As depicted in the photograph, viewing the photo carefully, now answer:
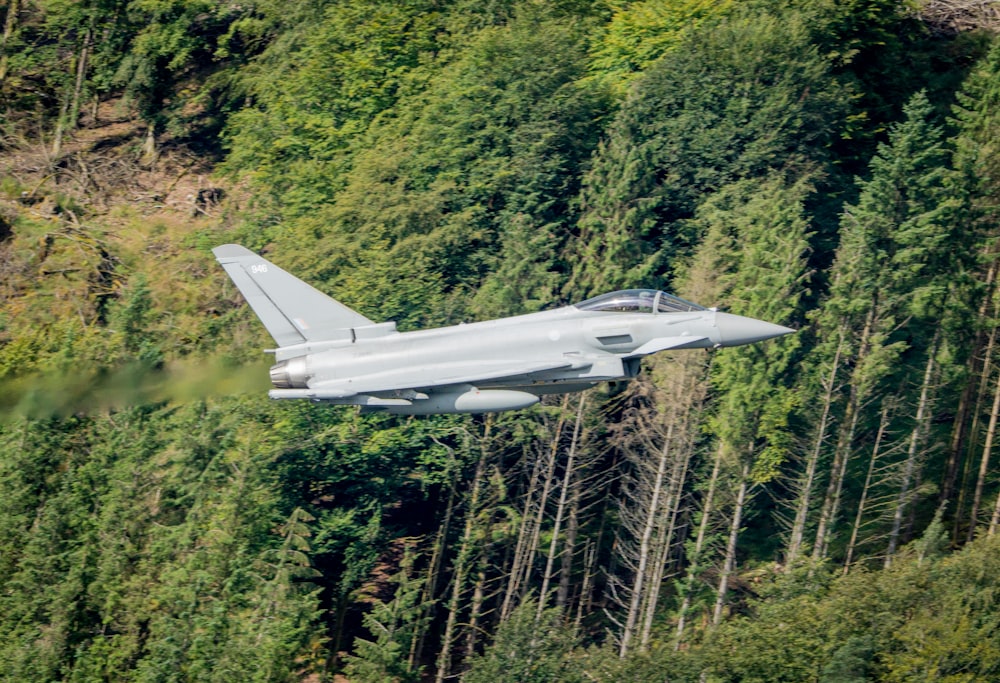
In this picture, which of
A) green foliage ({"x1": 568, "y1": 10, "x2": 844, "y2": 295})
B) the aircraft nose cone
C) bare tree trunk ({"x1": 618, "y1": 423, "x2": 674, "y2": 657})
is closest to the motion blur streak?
bare tree trunk ({"x1": 618, "y1": 423, "x2": 674, "y2": 657})

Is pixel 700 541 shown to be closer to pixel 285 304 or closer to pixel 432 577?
pixel 432 577

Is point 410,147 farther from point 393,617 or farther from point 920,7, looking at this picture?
point 920,7

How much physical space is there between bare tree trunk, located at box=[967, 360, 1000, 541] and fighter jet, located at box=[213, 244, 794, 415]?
60.0 ft

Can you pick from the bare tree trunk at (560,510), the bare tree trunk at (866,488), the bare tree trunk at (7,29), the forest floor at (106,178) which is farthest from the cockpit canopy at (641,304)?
the bare tree trunk at (7,29)

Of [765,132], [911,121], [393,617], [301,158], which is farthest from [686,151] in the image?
[393,617]

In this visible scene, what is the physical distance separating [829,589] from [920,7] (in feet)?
89.7

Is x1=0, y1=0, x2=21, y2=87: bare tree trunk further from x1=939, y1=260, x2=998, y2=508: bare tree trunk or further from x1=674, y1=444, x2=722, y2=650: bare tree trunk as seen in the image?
x1=939, y1=260, x2=998, y2=508: bare tree trunk

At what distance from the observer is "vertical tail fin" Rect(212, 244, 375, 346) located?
3228cm

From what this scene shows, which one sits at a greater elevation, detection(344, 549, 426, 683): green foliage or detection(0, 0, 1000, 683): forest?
detection(0, 0, 1000, 683): forest

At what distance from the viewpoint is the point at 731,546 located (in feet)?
142

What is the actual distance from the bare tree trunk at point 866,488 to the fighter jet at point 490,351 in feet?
48.5

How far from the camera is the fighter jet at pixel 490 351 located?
30.4m

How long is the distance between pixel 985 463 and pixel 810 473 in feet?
22.4

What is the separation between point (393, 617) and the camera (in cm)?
4162
